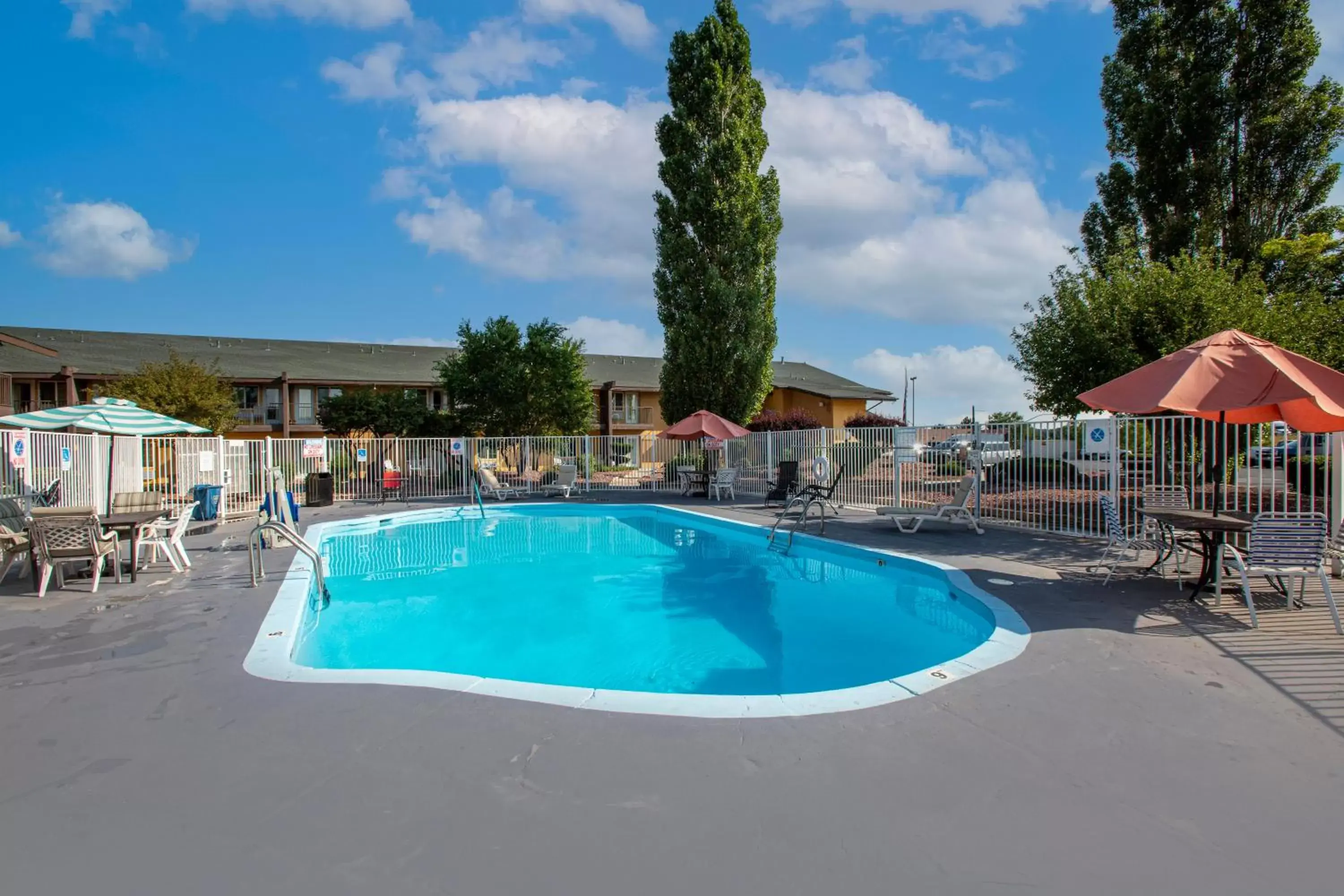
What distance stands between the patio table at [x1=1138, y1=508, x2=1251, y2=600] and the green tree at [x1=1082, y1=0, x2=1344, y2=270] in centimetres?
1345

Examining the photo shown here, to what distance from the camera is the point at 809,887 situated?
2.19 m

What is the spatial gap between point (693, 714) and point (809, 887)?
147 centimetres

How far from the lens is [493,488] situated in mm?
18859

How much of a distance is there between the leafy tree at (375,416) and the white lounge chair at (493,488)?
746 centimetres

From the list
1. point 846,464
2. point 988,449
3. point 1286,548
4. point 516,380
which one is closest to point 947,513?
point 988,449

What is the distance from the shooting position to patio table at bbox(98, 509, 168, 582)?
7.75 metres

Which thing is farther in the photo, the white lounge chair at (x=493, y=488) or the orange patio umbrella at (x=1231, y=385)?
the white lounge chair at (x=493, y=488)

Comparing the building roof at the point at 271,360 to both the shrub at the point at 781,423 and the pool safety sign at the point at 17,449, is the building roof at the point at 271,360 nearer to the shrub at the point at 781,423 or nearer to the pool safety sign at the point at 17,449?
the shrub at the point at 781,423

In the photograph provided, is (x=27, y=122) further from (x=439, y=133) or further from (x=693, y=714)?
(x=693, y=714)

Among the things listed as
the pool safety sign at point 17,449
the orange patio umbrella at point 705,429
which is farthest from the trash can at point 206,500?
the orange patio umbrella at point 705,429

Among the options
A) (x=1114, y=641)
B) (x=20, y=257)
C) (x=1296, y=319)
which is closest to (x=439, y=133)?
(x=1114, y=641)

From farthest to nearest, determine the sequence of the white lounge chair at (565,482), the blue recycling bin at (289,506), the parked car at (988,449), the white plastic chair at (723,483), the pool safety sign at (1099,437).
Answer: the white lounge chair at (565,482), the white plastic chair at (723,483), the parked car at (988,449), the pool safety sign at (1099,437), the blue recycling bin at (289,506)

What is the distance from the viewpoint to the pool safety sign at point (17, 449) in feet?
30.5

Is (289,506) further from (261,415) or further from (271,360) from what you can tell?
(271,360)
